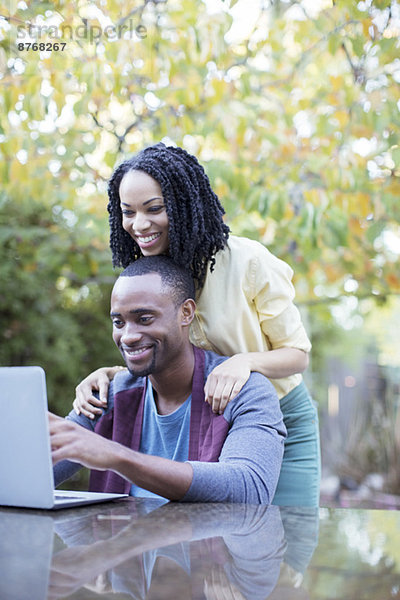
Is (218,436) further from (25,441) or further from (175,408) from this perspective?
(25,441)

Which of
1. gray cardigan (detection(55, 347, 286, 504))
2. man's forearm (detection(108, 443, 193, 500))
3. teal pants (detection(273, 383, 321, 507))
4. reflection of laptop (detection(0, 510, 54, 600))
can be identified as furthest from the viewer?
teal pants (detection(273, 383, 321, 507))

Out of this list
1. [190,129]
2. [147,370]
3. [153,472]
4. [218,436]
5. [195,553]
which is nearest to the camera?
[195,553]

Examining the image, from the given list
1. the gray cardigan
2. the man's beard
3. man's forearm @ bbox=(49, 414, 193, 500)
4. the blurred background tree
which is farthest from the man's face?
the blurred background tree

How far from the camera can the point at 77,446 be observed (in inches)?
54.7

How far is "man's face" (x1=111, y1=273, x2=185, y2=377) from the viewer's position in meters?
1.94

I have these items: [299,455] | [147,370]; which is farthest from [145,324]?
[299,455]

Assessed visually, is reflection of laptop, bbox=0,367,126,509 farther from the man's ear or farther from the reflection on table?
the man's ear

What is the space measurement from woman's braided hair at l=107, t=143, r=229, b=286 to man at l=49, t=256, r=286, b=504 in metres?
0.08

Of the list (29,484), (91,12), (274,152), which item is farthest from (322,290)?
(29,484)

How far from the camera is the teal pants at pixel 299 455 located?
7.37ft

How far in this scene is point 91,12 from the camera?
3.72m

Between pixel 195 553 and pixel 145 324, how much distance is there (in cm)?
96

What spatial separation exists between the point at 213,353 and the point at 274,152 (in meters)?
2.61

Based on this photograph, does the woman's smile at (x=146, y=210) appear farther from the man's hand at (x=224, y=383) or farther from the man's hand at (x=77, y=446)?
the man's hand at (x=77, y=446)
